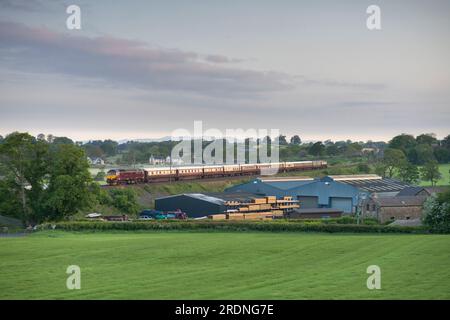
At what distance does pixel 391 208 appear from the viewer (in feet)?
181

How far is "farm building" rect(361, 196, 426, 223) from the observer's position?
54875 mm

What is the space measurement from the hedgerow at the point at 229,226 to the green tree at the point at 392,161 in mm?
56806

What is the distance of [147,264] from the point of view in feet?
84.7

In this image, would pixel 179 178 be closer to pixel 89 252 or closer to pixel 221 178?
pixel 221 178

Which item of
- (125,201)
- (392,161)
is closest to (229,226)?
(125,201)

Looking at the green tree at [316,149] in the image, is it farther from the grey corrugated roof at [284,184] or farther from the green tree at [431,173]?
the grey corrugated roof at [284,184]

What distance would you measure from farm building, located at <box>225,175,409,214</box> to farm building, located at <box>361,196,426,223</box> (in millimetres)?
5447

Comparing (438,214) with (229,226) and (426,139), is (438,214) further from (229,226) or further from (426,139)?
(426,139)

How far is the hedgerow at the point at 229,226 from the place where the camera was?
144ft

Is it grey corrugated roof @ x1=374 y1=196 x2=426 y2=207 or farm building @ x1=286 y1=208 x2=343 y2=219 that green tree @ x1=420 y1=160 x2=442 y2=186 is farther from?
farm building @ x1=286 y1=208 x2=343 y2=219

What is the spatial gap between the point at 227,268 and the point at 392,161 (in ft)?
272
